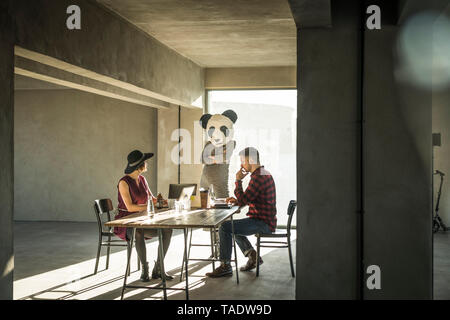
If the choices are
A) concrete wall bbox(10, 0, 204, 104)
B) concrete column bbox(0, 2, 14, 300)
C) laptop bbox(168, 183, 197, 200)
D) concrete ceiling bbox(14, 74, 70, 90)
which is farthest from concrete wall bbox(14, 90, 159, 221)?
concrete column bbox(0, 2, 14, 300)

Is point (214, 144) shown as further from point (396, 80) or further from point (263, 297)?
point (396, 80)

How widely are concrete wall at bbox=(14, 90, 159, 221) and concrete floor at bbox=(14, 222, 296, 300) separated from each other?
2197 millimetres

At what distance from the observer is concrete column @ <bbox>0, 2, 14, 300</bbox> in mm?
4035

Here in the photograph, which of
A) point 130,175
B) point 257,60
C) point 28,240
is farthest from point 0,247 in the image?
point 257,60

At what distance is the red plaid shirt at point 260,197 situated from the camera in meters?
5.83

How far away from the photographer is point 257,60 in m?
9.33

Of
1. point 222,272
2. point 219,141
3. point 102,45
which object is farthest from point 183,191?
point 219,141

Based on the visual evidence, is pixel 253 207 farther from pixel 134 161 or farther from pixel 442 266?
pixel 442 266

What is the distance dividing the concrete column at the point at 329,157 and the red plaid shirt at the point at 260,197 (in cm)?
151

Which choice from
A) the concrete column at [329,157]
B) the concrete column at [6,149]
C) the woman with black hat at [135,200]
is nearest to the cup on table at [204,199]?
the woman with black hat at [135,200]

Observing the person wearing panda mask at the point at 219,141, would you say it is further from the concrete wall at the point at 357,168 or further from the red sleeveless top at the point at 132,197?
the concrete wall at the point at 357,168

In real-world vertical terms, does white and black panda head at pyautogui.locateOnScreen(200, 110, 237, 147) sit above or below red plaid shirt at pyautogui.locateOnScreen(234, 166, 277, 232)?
above

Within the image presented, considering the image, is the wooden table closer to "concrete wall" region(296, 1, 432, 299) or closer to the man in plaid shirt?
the man in plaid shirt
